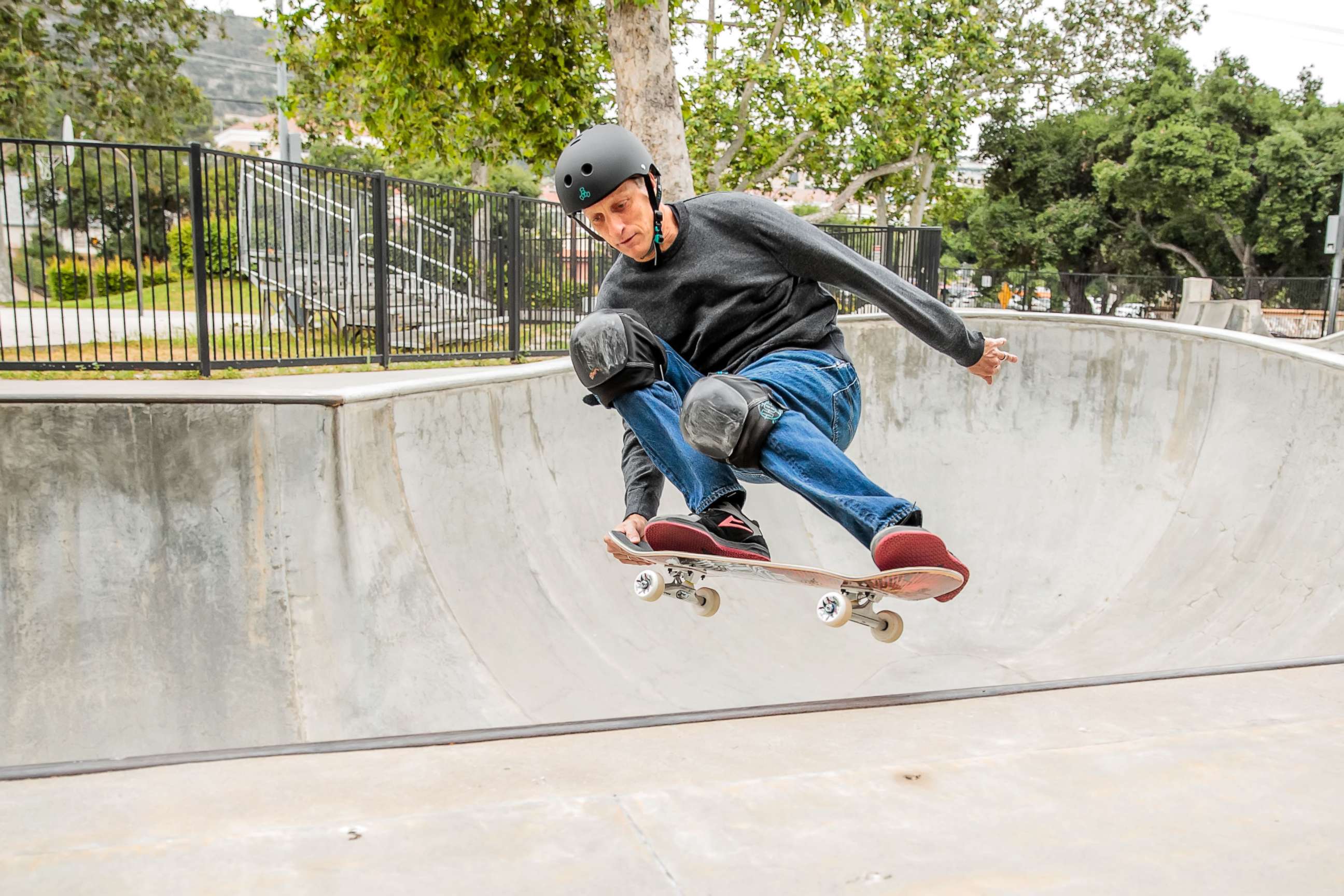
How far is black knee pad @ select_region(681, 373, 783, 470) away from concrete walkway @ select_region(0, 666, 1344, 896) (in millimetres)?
856

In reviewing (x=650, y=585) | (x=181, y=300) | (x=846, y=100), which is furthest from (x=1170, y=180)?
(x=650, y=585)

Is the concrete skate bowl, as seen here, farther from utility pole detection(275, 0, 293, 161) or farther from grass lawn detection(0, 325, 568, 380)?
utility pole detection(275, 0, 293, 161)

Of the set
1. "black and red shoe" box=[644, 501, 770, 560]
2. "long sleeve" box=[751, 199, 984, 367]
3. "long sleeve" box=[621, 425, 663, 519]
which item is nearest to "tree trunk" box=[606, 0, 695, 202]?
"long sleeve" box=[621, 425, 663, 519]

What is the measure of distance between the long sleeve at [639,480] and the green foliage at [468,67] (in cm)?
889

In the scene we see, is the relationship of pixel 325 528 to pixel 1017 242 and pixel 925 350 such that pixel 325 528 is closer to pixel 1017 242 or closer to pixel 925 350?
pixel 925 350

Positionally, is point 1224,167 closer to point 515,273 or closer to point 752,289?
point 515,273

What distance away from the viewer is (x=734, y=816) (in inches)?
87.2

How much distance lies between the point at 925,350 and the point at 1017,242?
31169 millimetres

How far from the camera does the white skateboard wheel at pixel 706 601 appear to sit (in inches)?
150

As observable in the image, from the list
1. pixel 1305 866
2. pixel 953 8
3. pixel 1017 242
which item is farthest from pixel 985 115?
pixel 1305 866

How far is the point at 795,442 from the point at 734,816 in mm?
1305

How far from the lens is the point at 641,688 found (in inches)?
207

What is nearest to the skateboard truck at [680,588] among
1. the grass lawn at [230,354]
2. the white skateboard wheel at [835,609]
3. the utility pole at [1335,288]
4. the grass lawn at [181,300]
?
the white skateboard wheel at [835,609]

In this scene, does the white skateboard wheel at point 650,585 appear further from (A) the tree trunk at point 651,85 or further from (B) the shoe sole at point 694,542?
(A) the tree trunk at point 651,85
